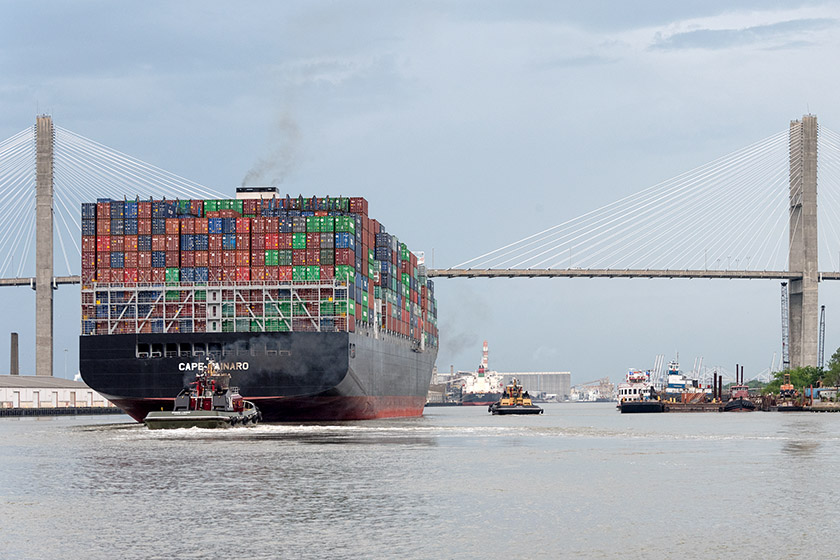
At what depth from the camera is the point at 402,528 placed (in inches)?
1088

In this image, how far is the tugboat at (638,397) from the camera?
500ft

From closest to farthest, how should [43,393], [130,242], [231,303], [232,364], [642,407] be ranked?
[232,364] < [231,303] < [130,242] < [43,393] < [642,407]

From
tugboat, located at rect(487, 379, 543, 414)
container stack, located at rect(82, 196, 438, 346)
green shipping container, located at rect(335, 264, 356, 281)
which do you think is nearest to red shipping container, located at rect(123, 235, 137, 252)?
container stack, located at rect(82, 196, 438, 346)

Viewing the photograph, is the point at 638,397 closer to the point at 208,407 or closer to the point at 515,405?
the point at 515,405

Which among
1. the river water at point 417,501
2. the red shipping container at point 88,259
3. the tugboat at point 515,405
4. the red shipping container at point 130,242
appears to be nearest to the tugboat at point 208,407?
the red shipping container at point 130,242

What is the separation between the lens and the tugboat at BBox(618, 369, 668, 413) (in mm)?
152250

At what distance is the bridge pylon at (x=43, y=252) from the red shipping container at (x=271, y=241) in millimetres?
67018

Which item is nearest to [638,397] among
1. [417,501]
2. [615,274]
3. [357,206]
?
[615,274]

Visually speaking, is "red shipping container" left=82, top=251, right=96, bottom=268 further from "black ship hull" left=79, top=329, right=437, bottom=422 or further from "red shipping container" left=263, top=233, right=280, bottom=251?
"red shipping container" left=263, top=233, right=280, bottom=251

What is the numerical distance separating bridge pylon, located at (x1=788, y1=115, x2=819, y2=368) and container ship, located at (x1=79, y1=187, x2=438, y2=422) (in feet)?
273

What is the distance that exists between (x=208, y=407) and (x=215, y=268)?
1221 centimetres

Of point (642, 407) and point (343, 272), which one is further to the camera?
point (642, 407)

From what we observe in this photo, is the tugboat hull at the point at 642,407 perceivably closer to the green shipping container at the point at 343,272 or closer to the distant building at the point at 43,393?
the distant building at the point at 43,393

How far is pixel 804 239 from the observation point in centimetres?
15075
